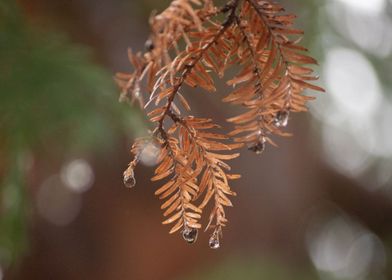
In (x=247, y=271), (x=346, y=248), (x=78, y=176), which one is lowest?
(x=346, y=248)

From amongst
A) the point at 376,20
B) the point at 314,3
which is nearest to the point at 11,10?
the point at 314,3

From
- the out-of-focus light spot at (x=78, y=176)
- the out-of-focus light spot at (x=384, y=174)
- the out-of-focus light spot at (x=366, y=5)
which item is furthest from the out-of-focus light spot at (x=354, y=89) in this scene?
the out-of-focus light spot at (x=78, y=176)

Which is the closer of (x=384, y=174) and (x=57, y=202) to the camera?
(x=57, y=202)

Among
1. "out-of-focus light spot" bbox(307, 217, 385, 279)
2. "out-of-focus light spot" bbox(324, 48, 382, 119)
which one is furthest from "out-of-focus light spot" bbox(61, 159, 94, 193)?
"out-of-focus light spot" bbox(307, 217, 385, 279)

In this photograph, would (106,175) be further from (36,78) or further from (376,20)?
(376,20)

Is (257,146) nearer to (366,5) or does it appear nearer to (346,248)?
(366,5)

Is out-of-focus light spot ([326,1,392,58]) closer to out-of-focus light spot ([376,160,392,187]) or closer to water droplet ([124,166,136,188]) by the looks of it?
out-of-focus light spot ([376,160,392,187])

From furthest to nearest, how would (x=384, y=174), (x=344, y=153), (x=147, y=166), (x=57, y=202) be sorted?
(x=344, y=153) → (x=384, y=174) → (x=57, y=202) → (x=147, y=166)

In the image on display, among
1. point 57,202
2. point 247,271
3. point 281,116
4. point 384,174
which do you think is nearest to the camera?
point 281,116

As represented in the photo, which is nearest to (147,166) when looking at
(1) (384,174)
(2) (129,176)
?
(1) (384,174)
